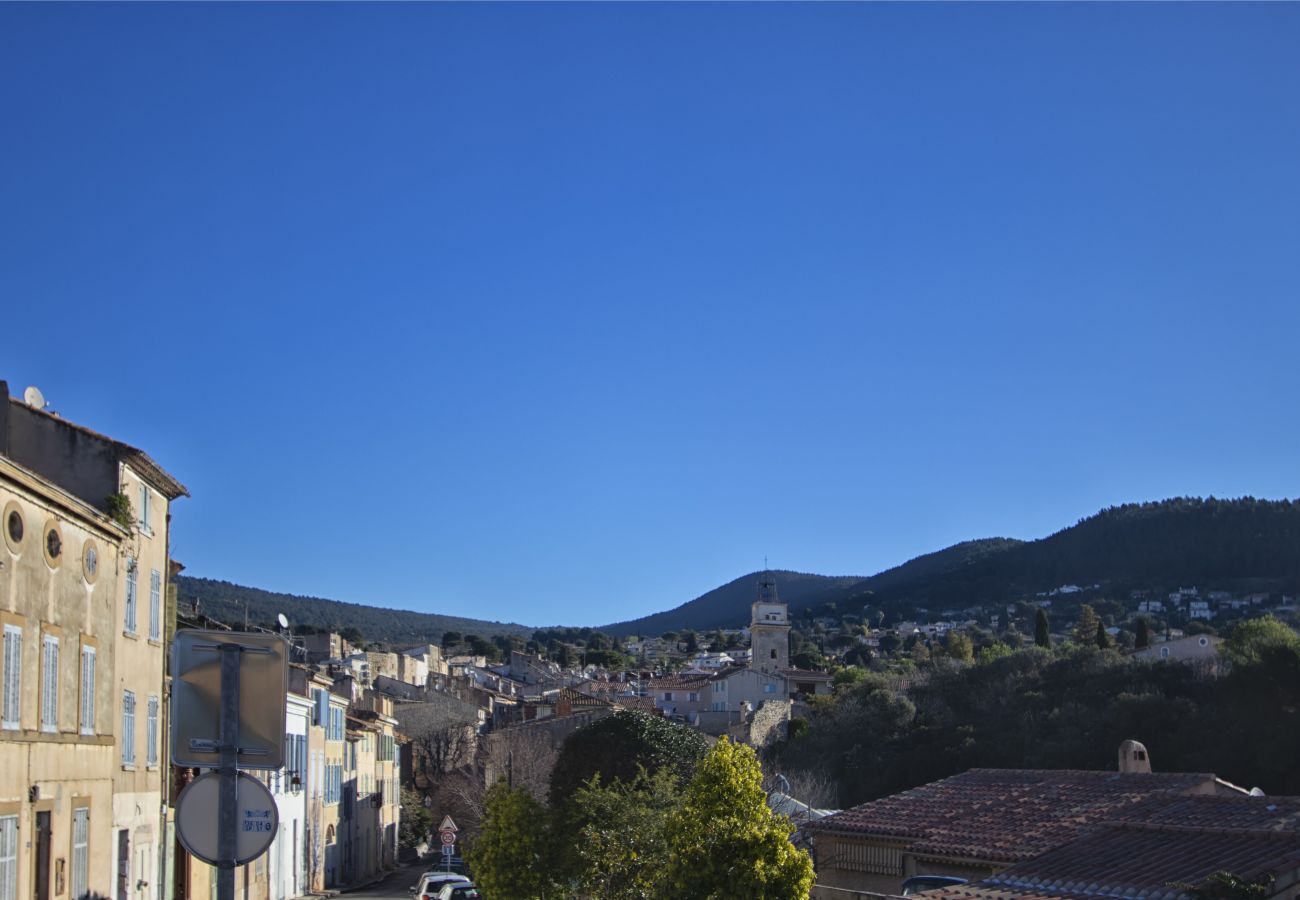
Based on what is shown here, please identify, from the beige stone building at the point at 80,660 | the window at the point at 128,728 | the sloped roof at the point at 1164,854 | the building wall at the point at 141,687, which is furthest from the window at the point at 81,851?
the sloped roof at the point at 1164,854

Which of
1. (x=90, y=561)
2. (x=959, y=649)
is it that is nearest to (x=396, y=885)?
(x=90, y=561)

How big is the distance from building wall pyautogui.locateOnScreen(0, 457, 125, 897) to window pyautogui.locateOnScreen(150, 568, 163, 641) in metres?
2.97

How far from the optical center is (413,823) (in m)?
76.5

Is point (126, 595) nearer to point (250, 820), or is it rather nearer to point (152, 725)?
point (152, 725)

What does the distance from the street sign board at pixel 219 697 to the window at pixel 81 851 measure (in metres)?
18.8

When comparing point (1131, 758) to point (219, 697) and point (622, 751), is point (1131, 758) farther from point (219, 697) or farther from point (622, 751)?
point (219, 697)

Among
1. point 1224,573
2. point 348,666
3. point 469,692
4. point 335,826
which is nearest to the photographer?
point 335,826

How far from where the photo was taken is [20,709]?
21.7 meters

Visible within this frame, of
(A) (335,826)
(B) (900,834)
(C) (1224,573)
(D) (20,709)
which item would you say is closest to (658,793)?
(B) (900,834)

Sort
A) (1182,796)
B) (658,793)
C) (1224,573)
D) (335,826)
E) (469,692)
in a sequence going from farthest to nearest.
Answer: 1. (1224,573)
2. (469,692)
3. (335,826)
4. (658,793)
5. (1182,796)

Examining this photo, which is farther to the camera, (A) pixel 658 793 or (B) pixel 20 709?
(A) pixel 658 793

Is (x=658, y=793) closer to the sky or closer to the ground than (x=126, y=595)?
closer to the ground

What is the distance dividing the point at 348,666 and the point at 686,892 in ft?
232

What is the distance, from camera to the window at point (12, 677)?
21125 mm
